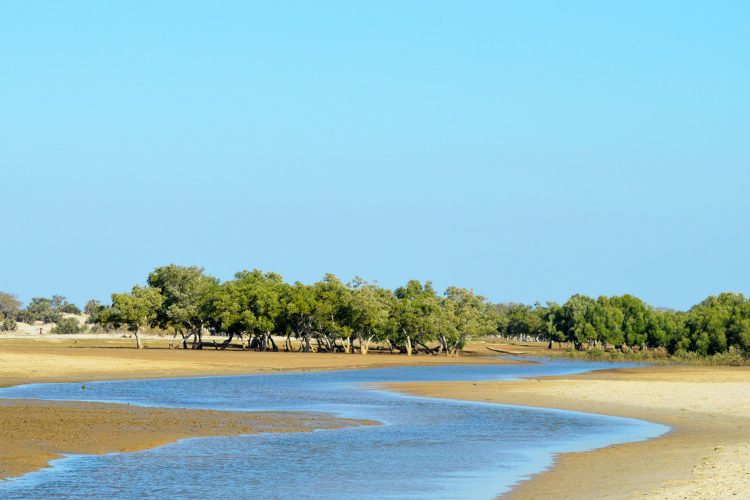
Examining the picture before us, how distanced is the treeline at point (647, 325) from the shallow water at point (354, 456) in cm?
7471

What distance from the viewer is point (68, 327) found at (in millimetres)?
189125

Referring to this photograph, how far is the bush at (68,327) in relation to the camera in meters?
185

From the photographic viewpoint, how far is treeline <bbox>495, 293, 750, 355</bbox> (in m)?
118

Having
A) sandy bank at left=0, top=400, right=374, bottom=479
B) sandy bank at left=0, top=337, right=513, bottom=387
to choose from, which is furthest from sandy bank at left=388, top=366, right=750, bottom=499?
sandy bank at left=0, top=337, right=513, bottom=387

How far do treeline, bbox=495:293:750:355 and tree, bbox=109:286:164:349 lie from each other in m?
63.1

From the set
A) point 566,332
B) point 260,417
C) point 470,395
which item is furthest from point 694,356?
point 260,417

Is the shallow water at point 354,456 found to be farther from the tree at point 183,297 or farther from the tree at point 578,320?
the tree at point 578,320

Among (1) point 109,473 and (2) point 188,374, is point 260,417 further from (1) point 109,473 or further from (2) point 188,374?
(2) point 188,374

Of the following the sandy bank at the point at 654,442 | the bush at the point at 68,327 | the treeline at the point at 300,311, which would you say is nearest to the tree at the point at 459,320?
the treeline at the point at 300,311

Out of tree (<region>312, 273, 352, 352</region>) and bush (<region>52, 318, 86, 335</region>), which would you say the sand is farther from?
bush (<region>52, 318, 86, 335</region>)

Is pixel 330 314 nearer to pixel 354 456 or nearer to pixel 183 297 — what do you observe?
pixel 183 297

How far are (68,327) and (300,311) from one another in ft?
273

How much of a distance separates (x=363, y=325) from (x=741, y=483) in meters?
101

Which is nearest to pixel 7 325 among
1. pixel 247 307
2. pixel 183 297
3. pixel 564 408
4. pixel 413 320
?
pixel 183 297
